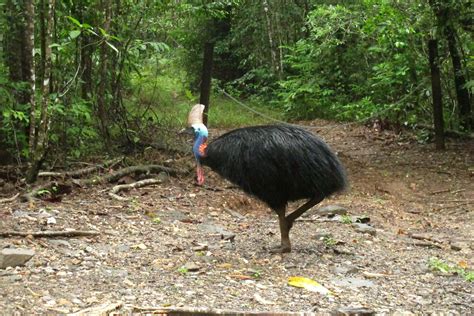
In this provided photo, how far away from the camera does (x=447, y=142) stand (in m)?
10.9

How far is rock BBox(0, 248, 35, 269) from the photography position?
172 inches

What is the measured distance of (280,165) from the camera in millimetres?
4828

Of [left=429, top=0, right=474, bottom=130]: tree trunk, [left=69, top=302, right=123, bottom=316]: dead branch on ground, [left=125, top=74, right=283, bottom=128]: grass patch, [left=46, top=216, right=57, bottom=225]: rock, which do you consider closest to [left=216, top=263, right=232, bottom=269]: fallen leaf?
[left=69, top=302, right=123, bottom=316]: dead branch on ground

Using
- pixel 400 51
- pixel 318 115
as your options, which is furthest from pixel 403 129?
pixel 318 115

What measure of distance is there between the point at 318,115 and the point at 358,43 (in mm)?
1898

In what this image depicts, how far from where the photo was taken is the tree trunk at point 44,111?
6102mm

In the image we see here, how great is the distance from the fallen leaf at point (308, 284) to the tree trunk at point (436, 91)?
634 cm

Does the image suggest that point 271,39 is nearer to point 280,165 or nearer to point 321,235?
point 321,235

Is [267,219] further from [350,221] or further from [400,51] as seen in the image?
[400,51]

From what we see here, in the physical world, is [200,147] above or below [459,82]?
below

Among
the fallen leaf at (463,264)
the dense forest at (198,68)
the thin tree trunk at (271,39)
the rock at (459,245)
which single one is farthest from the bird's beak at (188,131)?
the thin tree trunk at (271,39)

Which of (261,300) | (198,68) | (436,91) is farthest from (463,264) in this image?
(198,68)

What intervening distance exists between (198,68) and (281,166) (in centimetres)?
1297

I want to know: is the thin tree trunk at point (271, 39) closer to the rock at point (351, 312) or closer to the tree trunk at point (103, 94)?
the tree trunk at point (103, 94)
